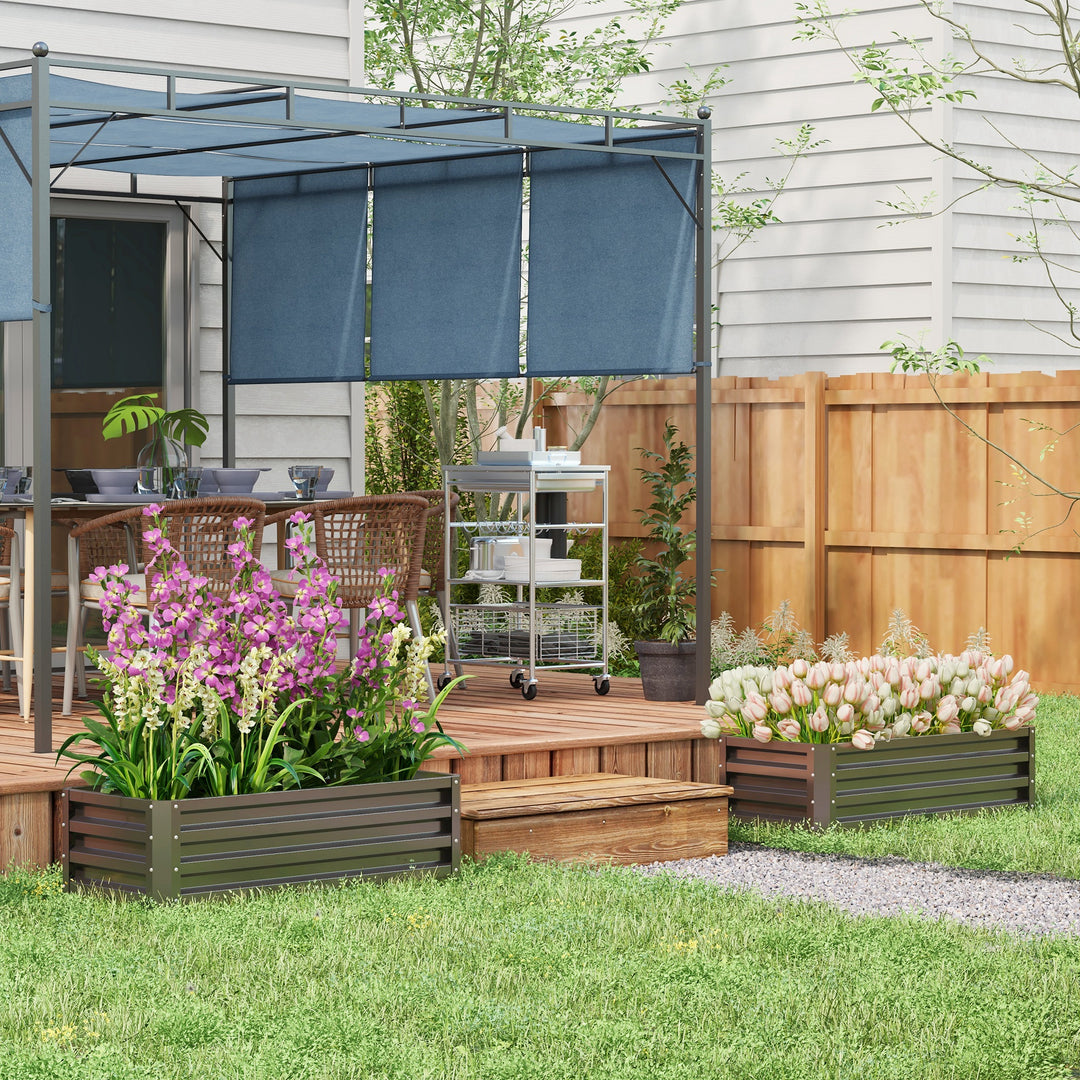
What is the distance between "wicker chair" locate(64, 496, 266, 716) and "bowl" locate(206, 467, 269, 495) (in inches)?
21.2

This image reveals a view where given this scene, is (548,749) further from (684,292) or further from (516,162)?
(516,162)

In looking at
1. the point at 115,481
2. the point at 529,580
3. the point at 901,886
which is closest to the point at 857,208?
→ the point at 529,580

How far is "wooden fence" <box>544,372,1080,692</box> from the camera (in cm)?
938

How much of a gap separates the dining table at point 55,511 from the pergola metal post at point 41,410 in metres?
0.06

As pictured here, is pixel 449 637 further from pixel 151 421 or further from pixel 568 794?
pixel 568 794

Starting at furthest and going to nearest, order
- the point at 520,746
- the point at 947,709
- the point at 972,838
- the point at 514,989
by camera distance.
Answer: the point at 947,709 → the point at 520,746 → the point at 972,838 → the point at 514,989

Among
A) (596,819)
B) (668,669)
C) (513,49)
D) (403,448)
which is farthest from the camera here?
(403,448)

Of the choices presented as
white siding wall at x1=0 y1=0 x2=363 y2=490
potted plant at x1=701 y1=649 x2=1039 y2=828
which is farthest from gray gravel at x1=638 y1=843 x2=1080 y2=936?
white siding wall at x1=0 y1=0 x2=363 y2=490

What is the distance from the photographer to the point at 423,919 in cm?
468

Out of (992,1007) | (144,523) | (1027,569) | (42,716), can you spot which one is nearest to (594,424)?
(1027,569)

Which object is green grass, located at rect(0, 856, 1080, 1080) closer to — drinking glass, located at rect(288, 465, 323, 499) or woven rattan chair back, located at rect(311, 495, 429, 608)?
woven rattan chair back, located at rect(311, 495, 429, 608)

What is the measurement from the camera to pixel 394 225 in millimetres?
8602

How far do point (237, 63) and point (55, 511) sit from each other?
2886mm

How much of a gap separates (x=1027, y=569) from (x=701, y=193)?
3306 millimetres
